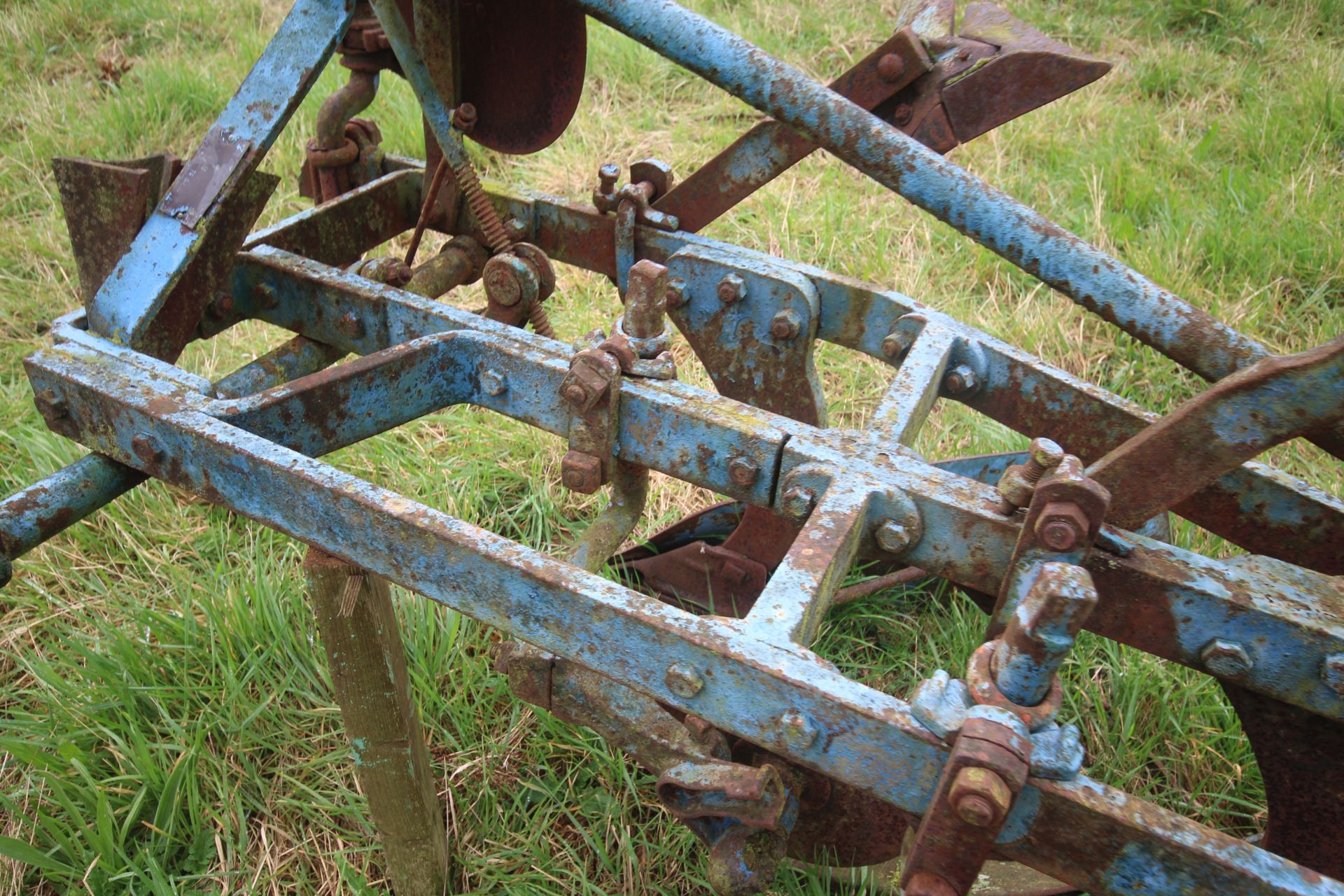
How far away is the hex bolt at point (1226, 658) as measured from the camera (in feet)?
4.54

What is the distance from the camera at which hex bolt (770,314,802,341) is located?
82.7 inches

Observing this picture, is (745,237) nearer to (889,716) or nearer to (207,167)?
(207,167)

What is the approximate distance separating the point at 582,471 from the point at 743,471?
0.28 m

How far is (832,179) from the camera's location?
4465 mm

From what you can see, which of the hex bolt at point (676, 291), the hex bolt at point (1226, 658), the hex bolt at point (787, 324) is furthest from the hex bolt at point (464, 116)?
the hex bolt at point (1226, 658)

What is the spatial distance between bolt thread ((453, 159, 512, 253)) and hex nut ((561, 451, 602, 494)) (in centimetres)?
82

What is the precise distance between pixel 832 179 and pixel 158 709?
11.3 feet

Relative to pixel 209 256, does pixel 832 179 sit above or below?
below

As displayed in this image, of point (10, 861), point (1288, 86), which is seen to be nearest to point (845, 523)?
point (10, 861)

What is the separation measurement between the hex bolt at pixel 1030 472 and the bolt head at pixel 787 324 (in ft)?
2.46

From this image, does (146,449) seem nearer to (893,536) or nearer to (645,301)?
(645,301)

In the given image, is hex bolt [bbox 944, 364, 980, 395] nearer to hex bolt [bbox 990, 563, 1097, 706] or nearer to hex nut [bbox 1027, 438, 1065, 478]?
hex nut [bbox 1027, 438, 1065, 478]

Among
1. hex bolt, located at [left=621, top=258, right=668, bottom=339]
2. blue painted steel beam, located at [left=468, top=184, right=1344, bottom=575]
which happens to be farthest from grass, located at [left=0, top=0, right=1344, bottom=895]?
hex bolt, located at [left=621, top=258, right=668, bottom=339]

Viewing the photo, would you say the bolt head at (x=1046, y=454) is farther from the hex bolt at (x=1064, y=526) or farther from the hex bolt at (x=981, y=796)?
the hex bolt at (x=981, y=796)
